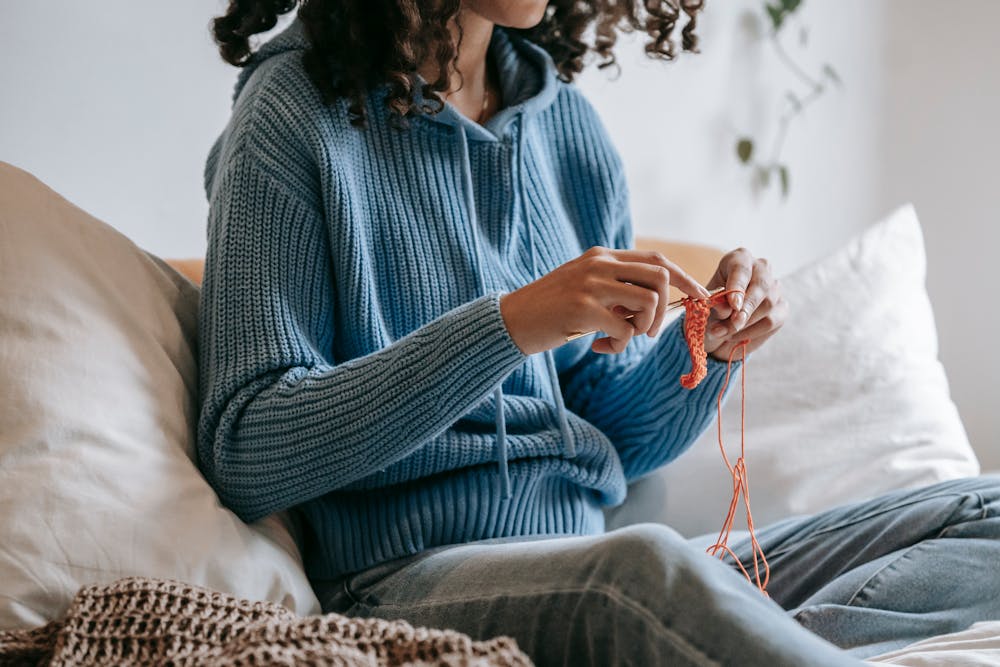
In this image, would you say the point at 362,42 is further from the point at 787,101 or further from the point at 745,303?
the point at 787,101

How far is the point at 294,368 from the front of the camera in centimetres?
104

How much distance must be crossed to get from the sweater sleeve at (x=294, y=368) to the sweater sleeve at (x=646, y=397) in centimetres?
34

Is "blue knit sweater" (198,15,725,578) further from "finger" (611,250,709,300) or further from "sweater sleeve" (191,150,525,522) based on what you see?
"finger" (611,250,709,300)

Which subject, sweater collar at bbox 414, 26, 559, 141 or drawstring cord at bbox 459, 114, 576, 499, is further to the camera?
sweater collar at bbox 414, 26, 559, 141

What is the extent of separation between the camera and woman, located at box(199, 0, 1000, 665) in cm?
95

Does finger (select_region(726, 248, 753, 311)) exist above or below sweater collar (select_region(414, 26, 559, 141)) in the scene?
below

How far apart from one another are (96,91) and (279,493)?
65 centimetres

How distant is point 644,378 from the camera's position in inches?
51.3

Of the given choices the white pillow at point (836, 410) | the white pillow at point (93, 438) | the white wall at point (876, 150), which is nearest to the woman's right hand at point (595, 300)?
the white pillow at point (93, 438)

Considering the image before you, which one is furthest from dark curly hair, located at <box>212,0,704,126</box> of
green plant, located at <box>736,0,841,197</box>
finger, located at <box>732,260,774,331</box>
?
green plant, located at <box>736,0,841,197</box>

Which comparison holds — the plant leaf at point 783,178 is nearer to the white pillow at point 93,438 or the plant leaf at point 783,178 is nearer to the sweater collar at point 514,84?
the sweater collar at point 514,84

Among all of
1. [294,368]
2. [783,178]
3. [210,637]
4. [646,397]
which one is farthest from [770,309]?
[783,178]

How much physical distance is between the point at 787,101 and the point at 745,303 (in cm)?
136

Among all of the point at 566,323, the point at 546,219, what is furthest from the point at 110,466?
the point at 546,219
